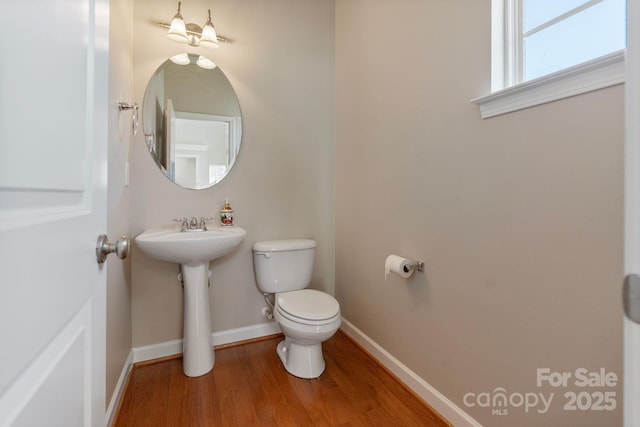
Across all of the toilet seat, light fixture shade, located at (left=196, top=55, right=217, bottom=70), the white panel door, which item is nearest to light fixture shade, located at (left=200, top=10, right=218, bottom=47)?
light fixture shade, located at (left=196, top=55, right=217, bottom=70)

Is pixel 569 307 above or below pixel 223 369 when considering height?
above

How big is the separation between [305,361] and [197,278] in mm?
794

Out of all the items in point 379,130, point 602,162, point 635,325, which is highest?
point 379,130

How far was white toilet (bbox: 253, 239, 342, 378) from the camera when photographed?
1.53 m

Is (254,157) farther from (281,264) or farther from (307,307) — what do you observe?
(307,307)

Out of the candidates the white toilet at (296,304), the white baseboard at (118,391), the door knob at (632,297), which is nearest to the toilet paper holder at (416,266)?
the white toilet at (296,304)

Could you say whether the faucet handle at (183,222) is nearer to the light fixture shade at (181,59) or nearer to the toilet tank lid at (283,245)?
the toilet tank lid at (283,245)

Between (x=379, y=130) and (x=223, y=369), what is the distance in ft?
5.74

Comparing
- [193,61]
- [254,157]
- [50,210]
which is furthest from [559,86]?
[193,61]

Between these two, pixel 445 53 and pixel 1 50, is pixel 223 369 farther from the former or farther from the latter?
pixel 445 53

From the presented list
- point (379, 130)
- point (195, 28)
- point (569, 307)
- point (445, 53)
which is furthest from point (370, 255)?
point (195, 28)

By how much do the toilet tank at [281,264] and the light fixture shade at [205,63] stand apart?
1.22 m

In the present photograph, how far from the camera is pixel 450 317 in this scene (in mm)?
1311

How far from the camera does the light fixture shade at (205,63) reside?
6.07 feet
